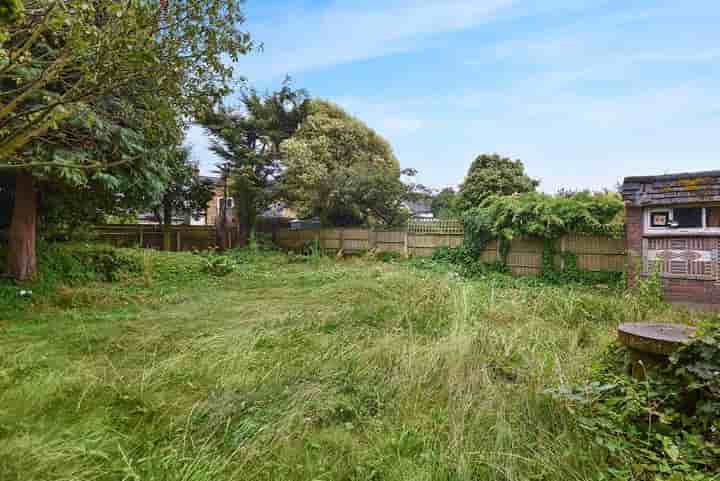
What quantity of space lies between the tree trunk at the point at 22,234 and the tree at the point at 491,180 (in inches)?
477

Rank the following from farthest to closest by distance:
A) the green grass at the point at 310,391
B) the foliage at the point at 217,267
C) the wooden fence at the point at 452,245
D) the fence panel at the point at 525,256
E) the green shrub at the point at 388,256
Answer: the green shrub at the point at 388,256 → the fence panel at the point at 525,256 → the foliage at the point at 217,267 → the wooden fence at the point at 452,245 → the green grass at the point at 310,391

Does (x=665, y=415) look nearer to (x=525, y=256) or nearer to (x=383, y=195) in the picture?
(x=525, y=256)

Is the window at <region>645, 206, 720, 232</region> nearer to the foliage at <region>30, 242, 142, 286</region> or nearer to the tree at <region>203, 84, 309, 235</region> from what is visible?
the foliage at <region>30, 242, 142, 286</region>

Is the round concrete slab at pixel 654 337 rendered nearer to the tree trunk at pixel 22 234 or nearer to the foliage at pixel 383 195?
the tree trunk at pixel 22 234

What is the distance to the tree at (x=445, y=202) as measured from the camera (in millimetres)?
14570

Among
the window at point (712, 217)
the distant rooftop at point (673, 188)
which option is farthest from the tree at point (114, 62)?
A: the window at point (712, 217)

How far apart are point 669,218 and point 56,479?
8642 mm

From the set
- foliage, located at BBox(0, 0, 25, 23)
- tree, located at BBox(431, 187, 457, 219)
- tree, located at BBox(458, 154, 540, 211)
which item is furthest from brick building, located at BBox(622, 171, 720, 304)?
foliage, located at BBox(0, 0, 25, 23)

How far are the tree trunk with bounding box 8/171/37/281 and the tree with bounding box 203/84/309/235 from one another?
7031 mm

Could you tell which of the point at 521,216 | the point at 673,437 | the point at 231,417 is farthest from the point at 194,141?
the point at 673,437

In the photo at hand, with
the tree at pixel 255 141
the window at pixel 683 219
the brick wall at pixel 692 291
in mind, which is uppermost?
the tree at pixel 255 141

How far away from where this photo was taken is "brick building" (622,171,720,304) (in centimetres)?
650

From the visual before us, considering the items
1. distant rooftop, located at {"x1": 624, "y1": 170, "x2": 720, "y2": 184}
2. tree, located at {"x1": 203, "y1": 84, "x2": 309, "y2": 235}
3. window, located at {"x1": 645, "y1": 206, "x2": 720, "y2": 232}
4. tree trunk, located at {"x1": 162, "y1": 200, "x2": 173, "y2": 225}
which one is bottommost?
window, located at {"x1": 645, "y1": 206, "x2": 720, "y2": 232}

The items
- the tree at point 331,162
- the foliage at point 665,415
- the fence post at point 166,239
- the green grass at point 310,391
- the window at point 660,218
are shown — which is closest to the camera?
the foliage at point 665,415
